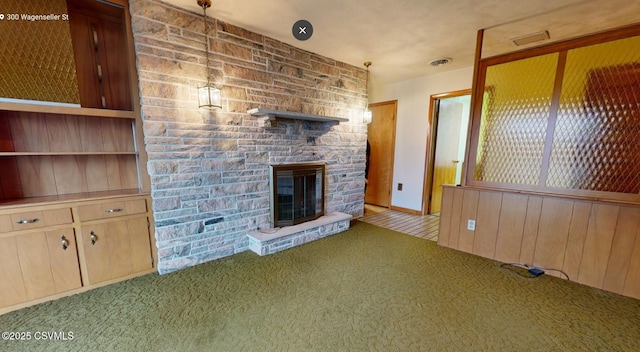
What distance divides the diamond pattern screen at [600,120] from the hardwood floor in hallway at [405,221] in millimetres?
1572

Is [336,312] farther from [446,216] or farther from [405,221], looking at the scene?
[405,221]

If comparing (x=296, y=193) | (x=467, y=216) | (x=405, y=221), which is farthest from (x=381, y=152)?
(x=296, y=193)

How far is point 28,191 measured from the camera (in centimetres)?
196

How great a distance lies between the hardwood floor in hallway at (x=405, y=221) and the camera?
136 inches

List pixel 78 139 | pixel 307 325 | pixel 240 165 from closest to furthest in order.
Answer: pixel 307 325, pixel 78 139, pixel 240 165

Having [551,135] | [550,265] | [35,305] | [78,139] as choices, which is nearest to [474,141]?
[551,135]

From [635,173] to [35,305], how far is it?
192 inches

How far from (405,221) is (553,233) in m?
1.89

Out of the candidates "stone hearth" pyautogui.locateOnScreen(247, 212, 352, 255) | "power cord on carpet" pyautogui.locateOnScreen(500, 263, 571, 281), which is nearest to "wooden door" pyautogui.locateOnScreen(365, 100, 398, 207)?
"stone hearth" pyautogui.locateOnScreen(247, 212, 352, 255)

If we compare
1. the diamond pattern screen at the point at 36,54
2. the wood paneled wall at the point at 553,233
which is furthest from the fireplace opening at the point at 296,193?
the diamond pattern screen at the point at 36,54

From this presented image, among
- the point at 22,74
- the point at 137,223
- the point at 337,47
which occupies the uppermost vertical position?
the point at 337,47

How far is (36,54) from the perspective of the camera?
1.77 meters

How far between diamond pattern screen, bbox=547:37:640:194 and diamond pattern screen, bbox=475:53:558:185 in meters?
0.13

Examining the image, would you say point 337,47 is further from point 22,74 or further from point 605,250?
point 605,250
